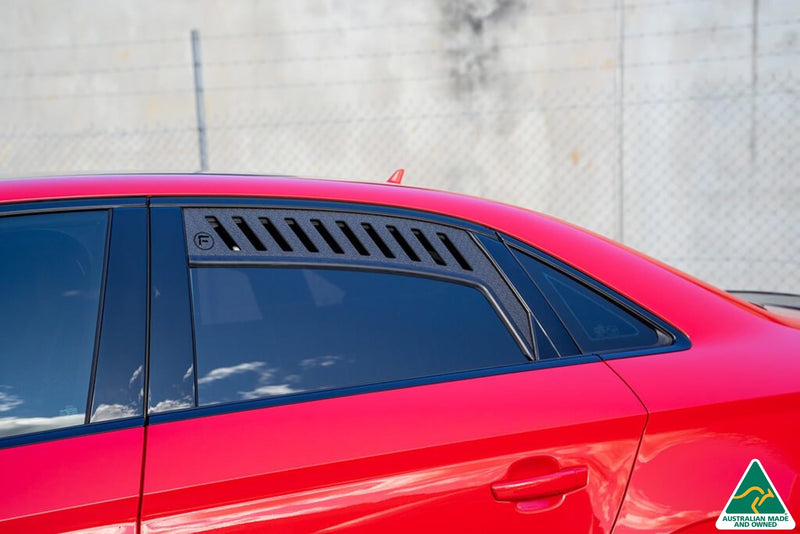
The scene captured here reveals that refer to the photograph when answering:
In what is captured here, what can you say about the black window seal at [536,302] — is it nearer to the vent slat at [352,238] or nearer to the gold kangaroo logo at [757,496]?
the vent slat at [352,238]

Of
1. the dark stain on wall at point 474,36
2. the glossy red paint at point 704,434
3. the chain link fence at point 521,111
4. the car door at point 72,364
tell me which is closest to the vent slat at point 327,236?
the car door at point 72,364

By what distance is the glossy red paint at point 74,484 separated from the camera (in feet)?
4.03

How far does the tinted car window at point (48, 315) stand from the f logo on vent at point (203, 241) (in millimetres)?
181

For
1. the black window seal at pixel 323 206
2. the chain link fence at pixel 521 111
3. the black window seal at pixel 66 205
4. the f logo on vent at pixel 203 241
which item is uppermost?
the chain link fence at pixel 521 111

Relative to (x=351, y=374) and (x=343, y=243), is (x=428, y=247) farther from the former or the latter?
(x=351, y=374)

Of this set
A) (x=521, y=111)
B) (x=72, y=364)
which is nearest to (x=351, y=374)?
→ (x=72, y=364)

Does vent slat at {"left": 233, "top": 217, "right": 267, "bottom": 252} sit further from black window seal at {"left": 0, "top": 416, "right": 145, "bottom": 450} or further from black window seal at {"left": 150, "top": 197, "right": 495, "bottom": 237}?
black window seal at {"left": 0, "top": 416, "right": 145, "bottom": 450}

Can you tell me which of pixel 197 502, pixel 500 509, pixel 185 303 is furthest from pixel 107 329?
pixel 500 509

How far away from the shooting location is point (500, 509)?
1335 mm

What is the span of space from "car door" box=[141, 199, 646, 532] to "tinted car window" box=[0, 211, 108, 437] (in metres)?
0.13

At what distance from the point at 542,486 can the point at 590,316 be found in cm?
41

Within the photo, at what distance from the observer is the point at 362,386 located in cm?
144

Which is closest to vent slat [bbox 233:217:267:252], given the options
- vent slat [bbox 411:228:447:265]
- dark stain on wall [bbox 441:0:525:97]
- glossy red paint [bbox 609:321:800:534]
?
vent slat [bbox 411:228:447:265]

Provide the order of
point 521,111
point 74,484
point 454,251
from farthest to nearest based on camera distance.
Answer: point 521,111, point 454,251, point 74,484
